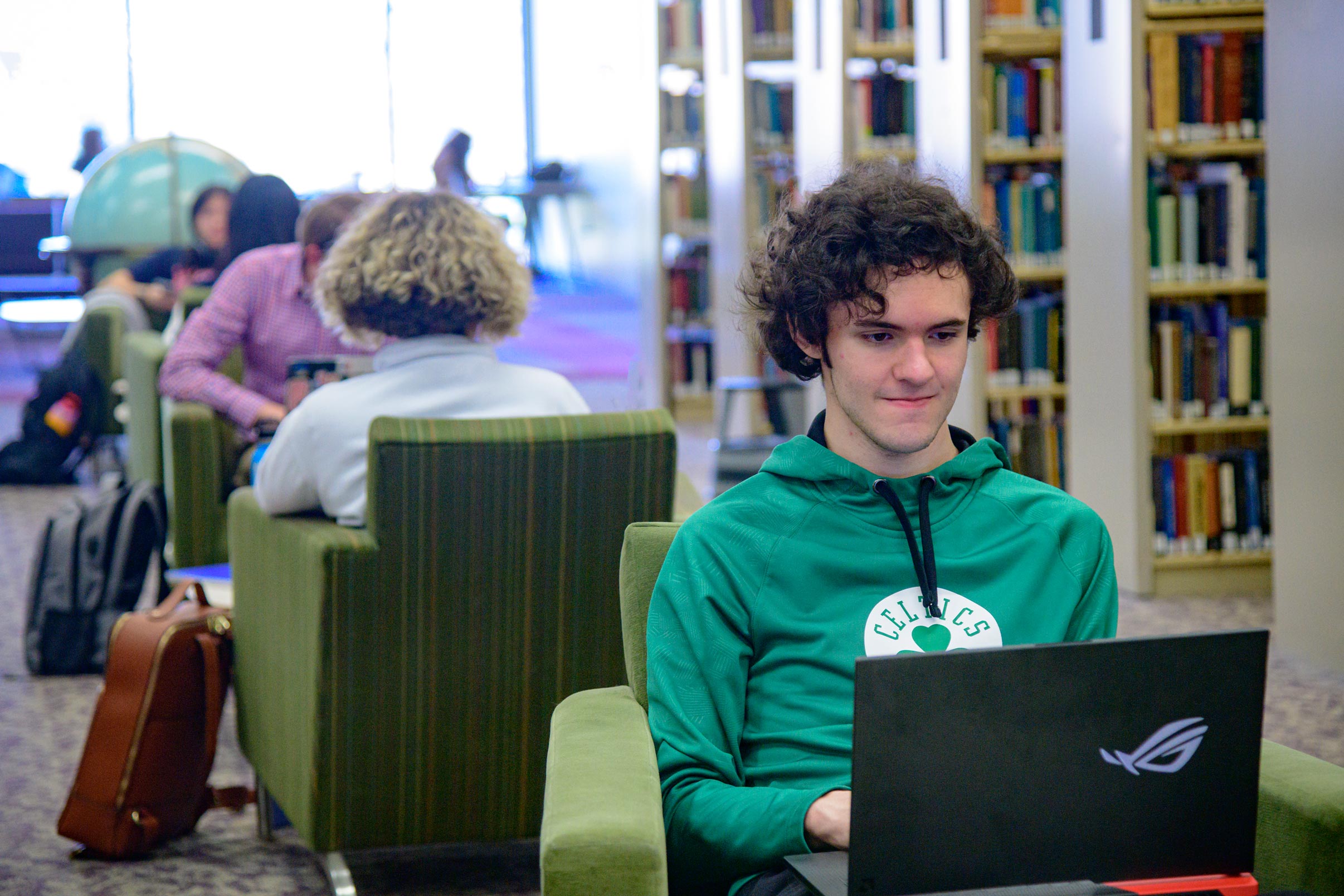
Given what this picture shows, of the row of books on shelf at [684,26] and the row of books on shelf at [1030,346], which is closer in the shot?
the row of books on shelf at [1030,346]

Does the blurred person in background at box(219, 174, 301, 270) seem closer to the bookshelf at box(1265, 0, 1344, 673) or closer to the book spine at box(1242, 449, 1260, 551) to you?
the bookshelf at box(1265, 0, 1344, 673)

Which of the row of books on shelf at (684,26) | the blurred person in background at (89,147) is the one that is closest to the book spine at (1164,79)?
the row of books on shelf at (684,26)

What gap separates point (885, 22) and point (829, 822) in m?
4.97

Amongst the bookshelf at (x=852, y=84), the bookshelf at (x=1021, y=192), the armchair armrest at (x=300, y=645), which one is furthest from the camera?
the bookshelf at (x=852, y=84)

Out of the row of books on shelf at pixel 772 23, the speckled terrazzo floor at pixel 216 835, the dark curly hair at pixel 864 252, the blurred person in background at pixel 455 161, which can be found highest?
the row of books on shelf at pixel 772 23

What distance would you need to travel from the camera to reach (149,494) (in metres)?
3.50

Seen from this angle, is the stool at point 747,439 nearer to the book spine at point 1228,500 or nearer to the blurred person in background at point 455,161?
the book spine at point 1228,500

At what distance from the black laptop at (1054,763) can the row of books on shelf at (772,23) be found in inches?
253

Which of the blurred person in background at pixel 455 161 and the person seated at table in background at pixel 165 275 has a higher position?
the blurred person in background at pixel 455 161

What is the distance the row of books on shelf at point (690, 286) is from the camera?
8.23 meters

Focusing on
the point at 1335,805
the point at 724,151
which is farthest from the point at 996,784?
the point at 724,151

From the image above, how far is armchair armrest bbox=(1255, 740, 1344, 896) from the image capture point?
115 centimetres

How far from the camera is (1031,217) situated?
4.63 metres

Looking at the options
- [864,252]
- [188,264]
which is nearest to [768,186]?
[188,264]
